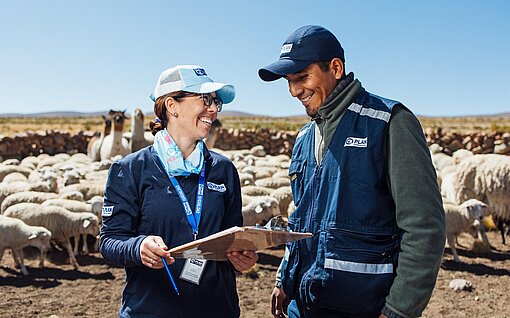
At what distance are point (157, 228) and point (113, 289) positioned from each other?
18.8 feet

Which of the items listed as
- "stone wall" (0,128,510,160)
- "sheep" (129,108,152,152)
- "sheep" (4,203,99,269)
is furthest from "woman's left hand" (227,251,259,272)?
"stone wall" (0,128,510,160)

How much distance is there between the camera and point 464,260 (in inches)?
392

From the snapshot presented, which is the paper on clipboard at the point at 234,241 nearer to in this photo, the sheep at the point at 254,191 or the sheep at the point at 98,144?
the sheep at the point at 254,191

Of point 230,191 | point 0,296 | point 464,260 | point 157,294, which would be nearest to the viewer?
point 157,294

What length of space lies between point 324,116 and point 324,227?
58 centimetres

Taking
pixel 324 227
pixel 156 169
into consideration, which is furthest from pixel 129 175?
pixel 324 227

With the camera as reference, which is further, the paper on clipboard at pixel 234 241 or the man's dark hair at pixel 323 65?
the man's dark hair at pixel 323 65

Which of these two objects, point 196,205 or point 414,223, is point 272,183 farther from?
point 414,223

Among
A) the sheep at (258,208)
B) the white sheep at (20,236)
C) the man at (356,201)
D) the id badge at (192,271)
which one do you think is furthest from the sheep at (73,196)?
the man at (356,201)

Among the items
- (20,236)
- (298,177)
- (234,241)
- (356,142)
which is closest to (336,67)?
(356,142)

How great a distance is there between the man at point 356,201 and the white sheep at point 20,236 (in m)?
7.02

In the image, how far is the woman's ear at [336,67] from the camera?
279cm

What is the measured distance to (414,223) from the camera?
2.43 m

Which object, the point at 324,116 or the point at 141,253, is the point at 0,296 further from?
the point at 324,116
